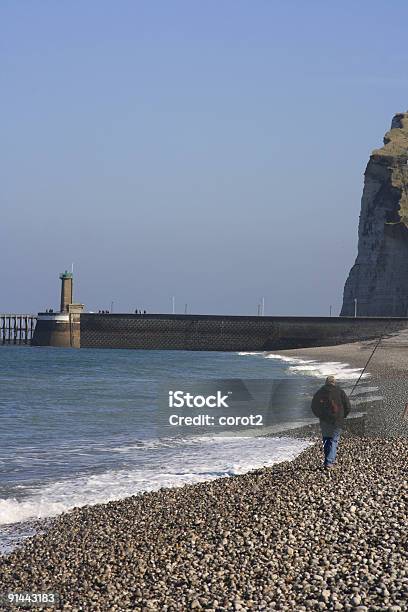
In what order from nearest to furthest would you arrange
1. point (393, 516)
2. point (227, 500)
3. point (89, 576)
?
point (89, 576), point (393, 516), point (227, 500)

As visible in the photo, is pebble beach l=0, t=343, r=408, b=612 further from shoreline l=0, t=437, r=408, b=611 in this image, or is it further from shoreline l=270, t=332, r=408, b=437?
shoreline l=270, t=332, r=408, b=437

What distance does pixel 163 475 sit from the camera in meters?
16.6

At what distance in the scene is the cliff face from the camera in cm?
9406

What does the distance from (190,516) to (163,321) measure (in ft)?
270

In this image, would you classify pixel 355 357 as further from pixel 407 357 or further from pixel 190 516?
pixel 190 516

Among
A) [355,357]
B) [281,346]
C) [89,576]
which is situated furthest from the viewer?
[281,346]

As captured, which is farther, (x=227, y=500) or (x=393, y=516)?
(x=227, y=500)

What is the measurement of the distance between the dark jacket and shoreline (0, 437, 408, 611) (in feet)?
3.44

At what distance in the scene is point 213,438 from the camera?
2227 centimetres

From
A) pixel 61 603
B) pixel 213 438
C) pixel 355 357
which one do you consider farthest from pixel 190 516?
pixel 355 357

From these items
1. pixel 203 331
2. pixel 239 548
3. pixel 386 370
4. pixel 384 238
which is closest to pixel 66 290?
pixel 203 331

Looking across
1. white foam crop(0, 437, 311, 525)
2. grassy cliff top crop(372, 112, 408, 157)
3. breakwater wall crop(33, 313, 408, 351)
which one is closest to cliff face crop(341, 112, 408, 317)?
grassy cliff top crop(372, 112, 408, 157)

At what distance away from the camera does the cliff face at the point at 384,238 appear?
94062 mm

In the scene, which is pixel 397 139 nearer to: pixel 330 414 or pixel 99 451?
pixel 99 451
